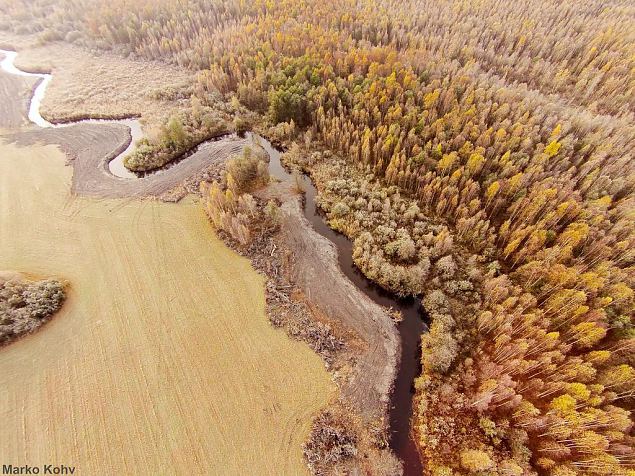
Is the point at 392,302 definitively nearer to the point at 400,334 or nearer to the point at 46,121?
the point at 400,334

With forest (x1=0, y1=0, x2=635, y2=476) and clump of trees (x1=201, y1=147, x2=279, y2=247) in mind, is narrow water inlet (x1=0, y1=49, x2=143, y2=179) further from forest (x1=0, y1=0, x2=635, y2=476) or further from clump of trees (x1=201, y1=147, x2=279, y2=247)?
clump of trees (x1=201, y1=147, x2=279, y2=247)

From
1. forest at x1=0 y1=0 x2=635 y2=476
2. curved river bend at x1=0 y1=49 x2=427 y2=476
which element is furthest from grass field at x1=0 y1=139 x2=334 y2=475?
forest at x1=0 y1=0 x2=635 y2=476

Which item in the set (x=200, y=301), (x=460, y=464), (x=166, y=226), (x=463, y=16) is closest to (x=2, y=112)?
(x=166, y=226)

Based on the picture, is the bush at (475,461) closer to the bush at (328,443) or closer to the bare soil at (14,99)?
the bush at (328,443)

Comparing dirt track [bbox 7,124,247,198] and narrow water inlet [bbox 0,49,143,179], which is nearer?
dirt track [bbox 7,124,247,198]

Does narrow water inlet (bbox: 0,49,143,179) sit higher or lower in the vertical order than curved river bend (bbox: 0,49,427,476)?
higher

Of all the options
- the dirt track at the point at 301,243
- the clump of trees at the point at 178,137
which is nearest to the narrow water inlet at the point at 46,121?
the dirt track at the point at 301,243

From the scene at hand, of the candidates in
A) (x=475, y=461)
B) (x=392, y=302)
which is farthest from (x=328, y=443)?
(x=392, y=302)
